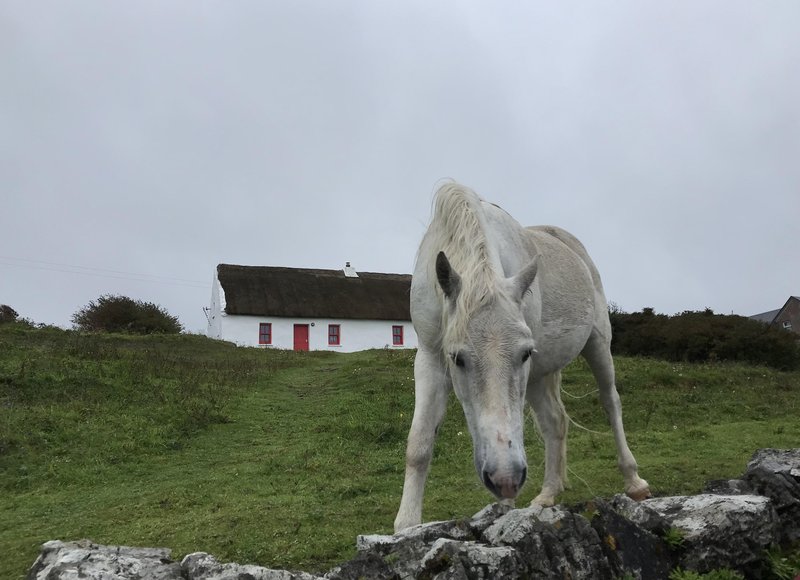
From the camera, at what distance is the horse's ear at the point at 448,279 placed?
3717mm

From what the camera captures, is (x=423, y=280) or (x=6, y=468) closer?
(x=423, y=280)

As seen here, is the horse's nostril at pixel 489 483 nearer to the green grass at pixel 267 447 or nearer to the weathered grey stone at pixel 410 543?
the weathered grey stone at pixel 410 543

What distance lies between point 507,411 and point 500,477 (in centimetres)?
37

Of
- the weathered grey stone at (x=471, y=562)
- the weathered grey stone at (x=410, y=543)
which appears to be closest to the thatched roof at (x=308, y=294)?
the weathered grey stone at (x=410, y=543)

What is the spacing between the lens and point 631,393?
566 inches

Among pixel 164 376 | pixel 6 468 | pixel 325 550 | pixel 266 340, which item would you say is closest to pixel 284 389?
pixel 164 376

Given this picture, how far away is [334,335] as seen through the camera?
1607 inches

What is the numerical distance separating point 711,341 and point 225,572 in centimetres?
2232

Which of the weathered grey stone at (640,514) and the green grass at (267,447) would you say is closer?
the weathered grey stone at (640,514)

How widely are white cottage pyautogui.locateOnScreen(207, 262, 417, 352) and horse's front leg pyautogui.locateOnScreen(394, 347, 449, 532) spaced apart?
1396 inches

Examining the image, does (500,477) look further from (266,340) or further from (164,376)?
(266,340)

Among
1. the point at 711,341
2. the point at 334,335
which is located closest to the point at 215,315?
the point at 334,335

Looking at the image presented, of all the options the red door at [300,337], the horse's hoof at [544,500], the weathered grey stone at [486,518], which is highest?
the red door at [300,337]

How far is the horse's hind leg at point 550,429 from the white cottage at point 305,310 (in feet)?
112
